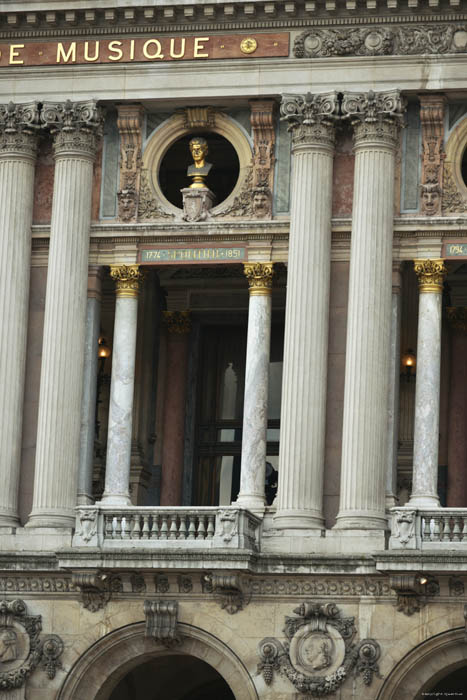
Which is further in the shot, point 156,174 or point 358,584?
point 156,174

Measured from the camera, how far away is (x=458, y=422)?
56469mm

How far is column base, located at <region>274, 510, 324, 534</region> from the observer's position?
168 feet

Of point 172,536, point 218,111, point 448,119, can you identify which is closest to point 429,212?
point 448,119

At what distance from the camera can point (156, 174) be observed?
179 feet

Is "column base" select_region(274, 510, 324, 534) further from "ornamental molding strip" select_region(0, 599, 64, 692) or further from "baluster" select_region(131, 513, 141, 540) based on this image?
"ornamental molding strip" select_region(0, 599, 64, 692)

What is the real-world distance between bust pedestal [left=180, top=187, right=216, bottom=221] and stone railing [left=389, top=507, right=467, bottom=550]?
847cm

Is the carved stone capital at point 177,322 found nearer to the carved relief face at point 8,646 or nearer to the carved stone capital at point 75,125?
the carved stone capital at point 75,125

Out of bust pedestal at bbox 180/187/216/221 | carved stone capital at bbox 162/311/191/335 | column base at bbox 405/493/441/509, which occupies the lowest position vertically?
column base at bbox 405/493/441/509

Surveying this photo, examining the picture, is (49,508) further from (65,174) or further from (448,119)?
(448,119)

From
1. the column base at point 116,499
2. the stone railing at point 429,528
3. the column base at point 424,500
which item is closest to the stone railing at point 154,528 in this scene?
the column base at point 116,499

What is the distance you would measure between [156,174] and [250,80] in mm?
3061

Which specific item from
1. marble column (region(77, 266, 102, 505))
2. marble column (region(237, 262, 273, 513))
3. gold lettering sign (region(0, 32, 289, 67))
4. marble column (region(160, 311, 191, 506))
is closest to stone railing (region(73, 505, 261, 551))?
marble column (region(237, 262, 273, 513))

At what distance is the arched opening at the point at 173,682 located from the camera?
2179 inches

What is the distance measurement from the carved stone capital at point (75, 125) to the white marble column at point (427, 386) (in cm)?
785
